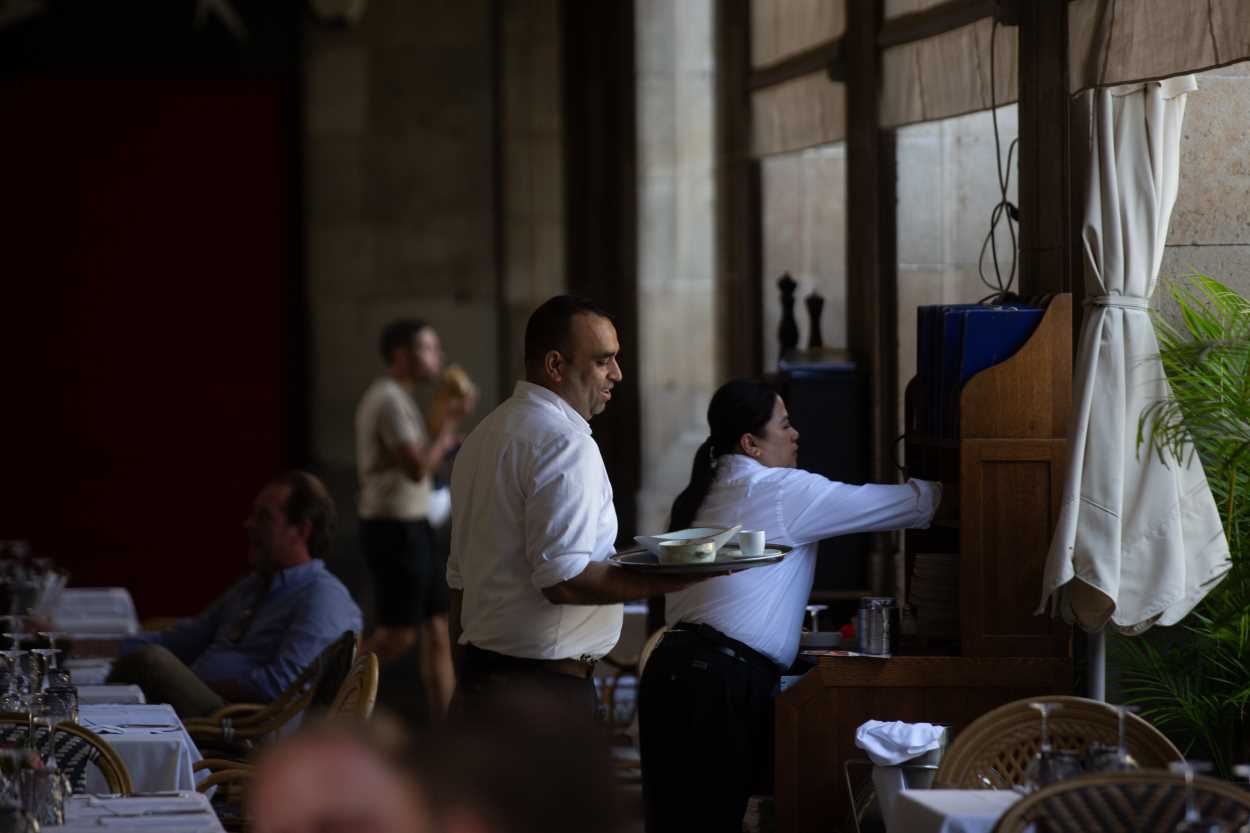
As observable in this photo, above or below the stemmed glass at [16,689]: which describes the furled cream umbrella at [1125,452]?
above

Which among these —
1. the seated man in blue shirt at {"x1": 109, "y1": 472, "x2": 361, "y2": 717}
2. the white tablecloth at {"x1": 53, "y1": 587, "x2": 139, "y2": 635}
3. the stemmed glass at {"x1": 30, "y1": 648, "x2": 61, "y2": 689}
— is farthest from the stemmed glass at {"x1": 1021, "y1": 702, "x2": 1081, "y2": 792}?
the white tablecloth at {"x1": 53, "y1": 587, "x2": 139, "y2": 635}

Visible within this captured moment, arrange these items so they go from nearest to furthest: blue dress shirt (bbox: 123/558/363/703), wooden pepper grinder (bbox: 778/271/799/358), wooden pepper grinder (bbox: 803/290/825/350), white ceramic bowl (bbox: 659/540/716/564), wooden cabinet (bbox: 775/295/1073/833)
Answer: white ceramic bowl (bbox: 659/540/716/564) < wooden cabinet (bbox: 775/295/1073/833) < blue dress shirt (bbox: 123/558/363/703) < wooden pepper grinder (bbox: 803/290/825/350) < wooden pepper grinder (bbox: 778/271/799/358)

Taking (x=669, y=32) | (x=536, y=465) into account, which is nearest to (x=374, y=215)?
(x=669, y=32)

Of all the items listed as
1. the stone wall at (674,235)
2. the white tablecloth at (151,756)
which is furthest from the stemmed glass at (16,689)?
the stone wall at (674,235)

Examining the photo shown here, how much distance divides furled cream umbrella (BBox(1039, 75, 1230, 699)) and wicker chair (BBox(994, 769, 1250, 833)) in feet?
4.51

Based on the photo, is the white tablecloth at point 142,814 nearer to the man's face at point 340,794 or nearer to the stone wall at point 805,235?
the man's face at point 340,794

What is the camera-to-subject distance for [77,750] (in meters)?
4.81

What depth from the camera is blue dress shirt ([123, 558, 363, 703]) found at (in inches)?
255

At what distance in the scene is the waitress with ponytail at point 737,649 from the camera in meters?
5.11

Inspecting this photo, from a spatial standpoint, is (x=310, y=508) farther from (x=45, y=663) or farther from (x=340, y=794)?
(x=340, y=794)

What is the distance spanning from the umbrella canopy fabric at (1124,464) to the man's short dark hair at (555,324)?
131 centimetres

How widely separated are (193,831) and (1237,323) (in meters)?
2.80

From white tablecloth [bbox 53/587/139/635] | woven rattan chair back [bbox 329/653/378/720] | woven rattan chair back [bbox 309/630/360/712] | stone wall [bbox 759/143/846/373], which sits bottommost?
white tablecloth [bbox 53/587/139/635]

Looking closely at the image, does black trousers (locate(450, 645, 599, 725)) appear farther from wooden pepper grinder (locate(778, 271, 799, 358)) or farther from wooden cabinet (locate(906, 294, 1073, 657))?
wooden pepper grinder (locate(778, 271, 799, 358))
